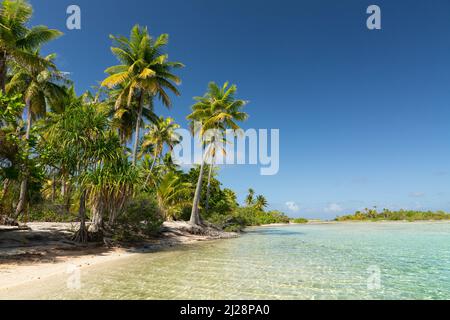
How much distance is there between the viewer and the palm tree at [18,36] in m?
15.2

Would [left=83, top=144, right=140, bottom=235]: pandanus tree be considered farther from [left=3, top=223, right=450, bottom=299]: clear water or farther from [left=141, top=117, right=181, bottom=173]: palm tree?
[left=141, top=117, right=181, bottom=173]: palm tree

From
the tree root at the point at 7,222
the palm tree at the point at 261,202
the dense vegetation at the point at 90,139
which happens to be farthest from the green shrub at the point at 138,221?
the palm tree at the point at 261,202

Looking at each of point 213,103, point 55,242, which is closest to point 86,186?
point 55,242

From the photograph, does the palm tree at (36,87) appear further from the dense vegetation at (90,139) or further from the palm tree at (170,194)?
the palm tree at (170,194)

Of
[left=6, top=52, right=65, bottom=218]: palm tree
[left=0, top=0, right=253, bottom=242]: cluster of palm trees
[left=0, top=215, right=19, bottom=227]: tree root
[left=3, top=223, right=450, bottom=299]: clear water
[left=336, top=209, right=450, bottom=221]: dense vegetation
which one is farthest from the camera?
[left=336, top=209, right=450, bottom=221]: dense vegetation

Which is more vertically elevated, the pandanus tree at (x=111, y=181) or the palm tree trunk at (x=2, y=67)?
the palm tree trunk at (x=2, y=67)

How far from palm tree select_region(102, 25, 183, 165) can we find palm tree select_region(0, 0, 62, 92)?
5005 mm

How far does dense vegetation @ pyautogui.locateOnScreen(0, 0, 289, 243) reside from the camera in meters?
13.4

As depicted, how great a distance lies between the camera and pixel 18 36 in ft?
55.6

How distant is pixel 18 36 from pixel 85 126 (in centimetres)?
844

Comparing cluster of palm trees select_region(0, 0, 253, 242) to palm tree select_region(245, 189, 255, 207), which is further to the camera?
palm tree select_region(245, 189, 255, 207)

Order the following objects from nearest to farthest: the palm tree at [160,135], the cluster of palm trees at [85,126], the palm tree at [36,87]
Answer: the cluster of palm trees at [85,126] → the palm tree at [36,87] → the palm tree at [160,135]

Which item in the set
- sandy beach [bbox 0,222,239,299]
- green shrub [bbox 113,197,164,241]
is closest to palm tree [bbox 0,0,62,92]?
sandy beach [bbox 0,222,239,299]

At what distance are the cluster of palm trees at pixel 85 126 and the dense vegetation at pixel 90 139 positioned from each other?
0.05 meters
